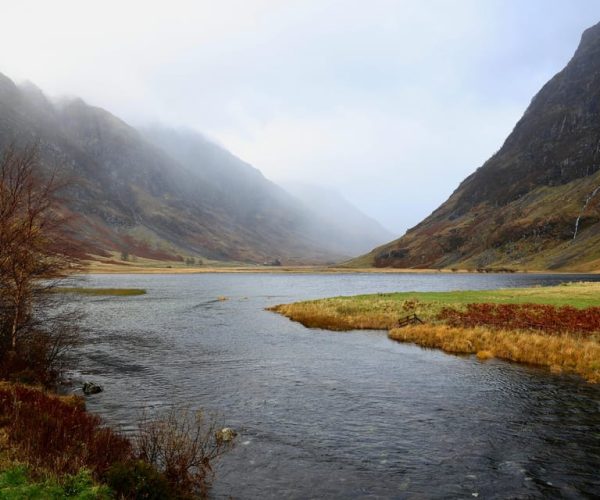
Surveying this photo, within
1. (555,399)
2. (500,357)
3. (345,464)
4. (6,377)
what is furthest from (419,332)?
(6,377)

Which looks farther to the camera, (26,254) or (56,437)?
(26,254)

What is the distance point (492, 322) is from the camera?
42.4 m

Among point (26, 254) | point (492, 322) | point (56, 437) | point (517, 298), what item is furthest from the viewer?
point (517, 298)

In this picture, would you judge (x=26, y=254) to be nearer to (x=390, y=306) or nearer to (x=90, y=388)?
(x=90, y=388)

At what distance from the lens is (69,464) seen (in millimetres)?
11336

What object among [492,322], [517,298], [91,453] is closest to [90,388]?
[91,453]

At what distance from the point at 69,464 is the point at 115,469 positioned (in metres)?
1.11

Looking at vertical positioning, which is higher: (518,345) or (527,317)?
(527,317)

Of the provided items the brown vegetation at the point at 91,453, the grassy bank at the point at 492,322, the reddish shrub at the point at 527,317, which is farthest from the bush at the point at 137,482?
the reddish shrub at the point at 527,317

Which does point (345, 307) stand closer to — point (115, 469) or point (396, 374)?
point (396, 374)

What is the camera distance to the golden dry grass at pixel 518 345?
1177 inches

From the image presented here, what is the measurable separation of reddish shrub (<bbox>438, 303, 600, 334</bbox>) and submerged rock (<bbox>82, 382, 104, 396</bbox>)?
103 ft

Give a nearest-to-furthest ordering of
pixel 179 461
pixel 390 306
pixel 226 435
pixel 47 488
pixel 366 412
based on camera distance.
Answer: pixel 47 488, pixel 179 461, pixel 226 435, pixel 366 412, pixel 390 306

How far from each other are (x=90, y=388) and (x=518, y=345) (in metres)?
29.6
